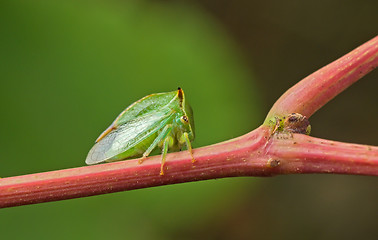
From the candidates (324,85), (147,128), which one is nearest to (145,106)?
(147,128)

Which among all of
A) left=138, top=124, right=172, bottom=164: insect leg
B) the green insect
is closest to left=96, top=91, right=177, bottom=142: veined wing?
the green insect

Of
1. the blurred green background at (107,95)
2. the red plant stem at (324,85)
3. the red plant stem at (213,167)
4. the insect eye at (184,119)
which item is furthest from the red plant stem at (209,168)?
the blurred green background at (107,95)

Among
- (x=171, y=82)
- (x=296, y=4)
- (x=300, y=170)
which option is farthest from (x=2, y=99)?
(x=296, y=4)

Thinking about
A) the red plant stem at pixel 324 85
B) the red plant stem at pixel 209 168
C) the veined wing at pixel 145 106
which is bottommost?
the red plant stem at pixel 209 168

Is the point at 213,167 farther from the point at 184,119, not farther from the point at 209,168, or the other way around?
the point at 184,119

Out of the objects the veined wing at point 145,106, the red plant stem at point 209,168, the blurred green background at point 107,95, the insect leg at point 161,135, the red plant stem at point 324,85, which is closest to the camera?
the red plant stem at point 209,168

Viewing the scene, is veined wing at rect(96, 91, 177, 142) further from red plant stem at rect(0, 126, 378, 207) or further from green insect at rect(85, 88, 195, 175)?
red plant stem at rect(0, 126, 378, 207)

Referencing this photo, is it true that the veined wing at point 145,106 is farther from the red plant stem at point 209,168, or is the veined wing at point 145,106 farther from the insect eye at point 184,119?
the red plant stem at point 209,168
